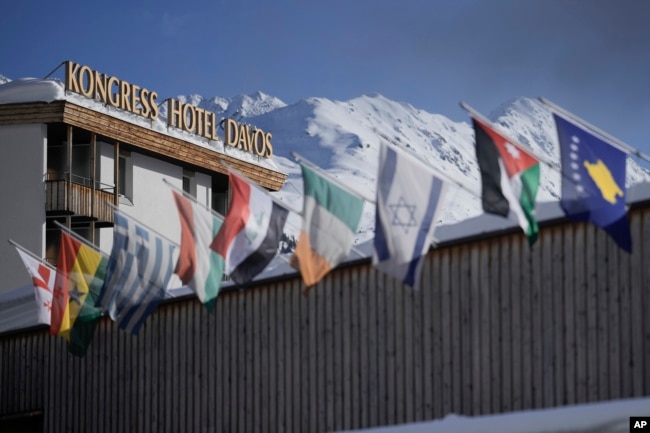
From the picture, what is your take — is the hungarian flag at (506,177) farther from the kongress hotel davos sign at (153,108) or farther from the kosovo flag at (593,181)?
the kongress hotel davos sign at (153,108)

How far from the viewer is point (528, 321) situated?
18.8m

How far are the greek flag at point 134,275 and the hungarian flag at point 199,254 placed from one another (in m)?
1.32

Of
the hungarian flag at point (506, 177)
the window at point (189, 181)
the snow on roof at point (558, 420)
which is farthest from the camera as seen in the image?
the window at point (189, 181)

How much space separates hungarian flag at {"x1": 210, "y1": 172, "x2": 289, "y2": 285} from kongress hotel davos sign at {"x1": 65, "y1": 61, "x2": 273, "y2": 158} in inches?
1029

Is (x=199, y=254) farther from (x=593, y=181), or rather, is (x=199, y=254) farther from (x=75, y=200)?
(x=75, y=200)

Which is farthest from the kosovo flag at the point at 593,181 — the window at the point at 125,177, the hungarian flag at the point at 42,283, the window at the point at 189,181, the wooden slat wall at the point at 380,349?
the window at the point at 189,181

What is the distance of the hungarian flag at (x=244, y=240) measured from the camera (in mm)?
20516

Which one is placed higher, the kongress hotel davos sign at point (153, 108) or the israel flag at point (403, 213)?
the kongress hotel davos sign at point (153, 108)

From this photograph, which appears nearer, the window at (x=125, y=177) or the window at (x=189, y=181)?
the window at (x=125, y=177)

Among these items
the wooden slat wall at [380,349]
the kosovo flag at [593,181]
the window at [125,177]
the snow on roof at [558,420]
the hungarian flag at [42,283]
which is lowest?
the snow on roof at [558,420]

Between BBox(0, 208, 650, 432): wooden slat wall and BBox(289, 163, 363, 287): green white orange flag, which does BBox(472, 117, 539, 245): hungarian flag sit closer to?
BBox(0, 208, 650, 432): wooden slat wall

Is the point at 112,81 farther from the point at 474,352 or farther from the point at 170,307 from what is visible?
the point at 474,352

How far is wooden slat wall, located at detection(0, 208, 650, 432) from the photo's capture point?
Result: 18.0 metres

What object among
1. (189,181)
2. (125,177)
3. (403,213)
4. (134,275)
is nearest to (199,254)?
(134,275)
